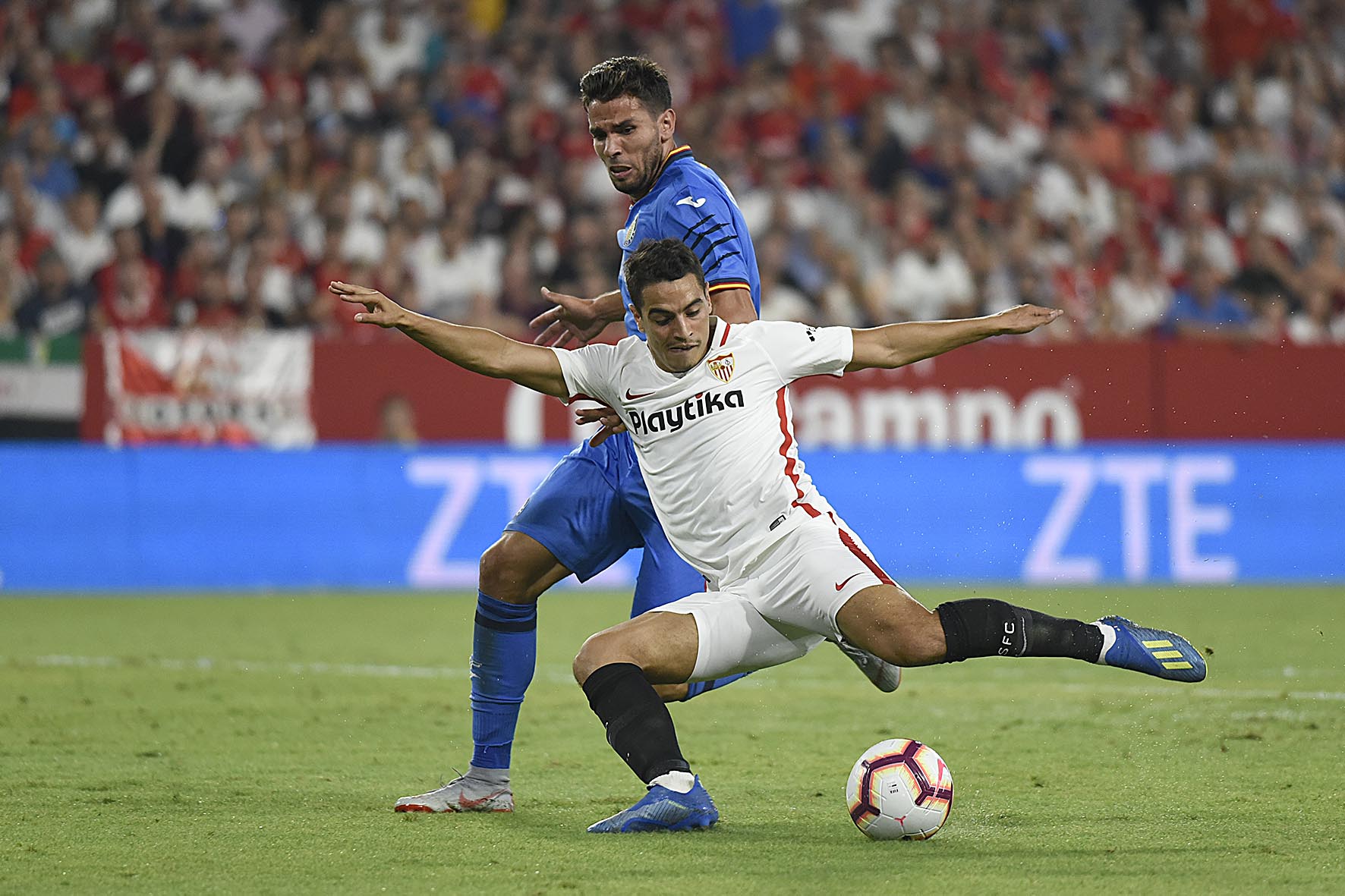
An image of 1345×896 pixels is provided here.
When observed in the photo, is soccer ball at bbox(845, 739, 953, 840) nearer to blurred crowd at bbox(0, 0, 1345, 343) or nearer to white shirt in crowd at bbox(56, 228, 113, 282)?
blurred crowd at bbox(0, 0, 1345, 343)

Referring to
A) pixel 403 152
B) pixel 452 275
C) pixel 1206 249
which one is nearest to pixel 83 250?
pixel 403 152

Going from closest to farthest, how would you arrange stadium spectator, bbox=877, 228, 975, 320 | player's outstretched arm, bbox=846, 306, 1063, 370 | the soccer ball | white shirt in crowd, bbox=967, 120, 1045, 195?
1. the soccer ball
2. player's outstretched arm, bbox=846, 306, 1063, 370
3. stadium spectator, bbox=877, 228, 975, 320
4. white shirt in crowd, bbox=967, 120, 1045, 195

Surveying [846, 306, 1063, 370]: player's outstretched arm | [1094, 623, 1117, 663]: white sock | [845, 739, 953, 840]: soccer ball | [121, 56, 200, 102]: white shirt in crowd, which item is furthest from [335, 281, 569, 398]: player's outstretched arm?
[121, 56, 200, 102]: white shirt in crowd

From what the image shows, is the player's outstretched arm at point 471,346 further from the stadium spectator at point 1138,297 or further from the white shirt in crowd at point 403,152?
the white shirt in crowd at point 403,152

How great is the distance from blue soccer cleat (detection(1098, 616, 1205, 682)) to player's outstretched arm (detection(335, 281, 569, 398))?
69.4 inches

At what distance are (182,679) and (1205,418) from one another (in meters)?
8.69

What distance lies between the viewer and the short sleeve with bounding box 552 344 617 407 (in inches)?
215

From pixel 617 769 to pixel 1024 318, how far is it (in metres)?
2.24

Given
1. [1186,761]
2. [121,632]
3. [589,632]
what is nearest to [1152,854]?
[1186,761]

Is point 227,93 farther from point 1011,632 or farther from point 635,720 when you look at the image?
point 1011,632

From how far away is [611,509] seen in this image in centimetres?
580

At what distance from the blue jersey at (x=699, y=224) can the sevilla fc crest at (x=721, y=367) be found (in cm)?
27

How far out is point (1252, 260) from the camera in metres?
16.2

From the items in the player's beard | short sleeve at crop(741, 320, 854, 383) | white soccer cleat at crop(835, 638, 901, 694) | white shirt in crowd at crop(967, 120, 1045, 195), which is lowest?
white soccer cleat at crop(835, 638, 901, 694)
